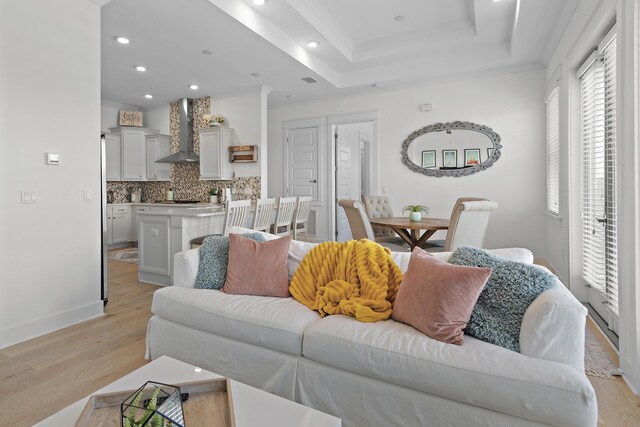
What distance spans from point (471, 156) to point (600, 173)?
2.33 metres

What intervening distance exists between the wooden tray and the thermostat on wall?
2.35 metres

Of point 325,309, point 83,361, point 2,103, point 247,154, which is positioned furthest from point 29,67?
point 247,154

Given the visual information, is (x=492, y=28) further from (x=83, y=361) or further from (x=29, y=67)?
(x=83, y=361)

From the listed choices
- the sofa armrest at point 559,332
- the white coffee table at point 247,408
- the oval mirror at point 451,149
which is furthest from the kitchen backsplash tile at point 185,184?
the sofa armrest at point 559,332

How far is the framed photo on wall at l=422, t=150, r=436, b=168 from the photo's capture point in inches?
217

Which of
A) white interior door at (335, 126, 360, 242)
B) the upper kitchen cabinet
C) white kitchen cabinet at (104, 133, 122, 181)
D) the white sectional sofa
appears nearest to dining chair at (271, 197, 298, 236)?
white interior door at (335, 126, 360, 242)

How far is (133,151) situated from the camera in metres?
6.90

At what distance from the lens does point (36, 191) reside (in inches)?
105

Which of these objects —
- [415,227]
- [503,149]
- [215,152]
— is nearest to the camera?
[415,227]

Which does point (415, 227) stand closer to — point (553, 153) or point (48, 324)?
point (553, 153)

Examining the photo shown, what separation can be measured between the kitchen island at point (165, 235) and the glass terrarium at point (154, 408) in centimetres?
281

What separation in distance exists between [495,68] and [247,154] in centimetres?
396

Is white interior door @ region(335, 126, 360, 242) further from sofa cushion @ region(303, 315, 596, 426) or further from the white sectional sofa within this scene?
sofa cushion @ region(303, 315, 596, 426)

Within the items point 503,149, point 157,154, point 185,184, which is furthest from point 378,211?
point 157,154
